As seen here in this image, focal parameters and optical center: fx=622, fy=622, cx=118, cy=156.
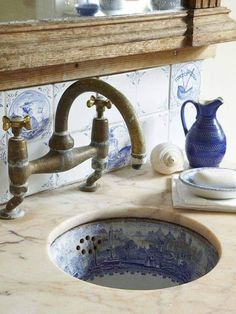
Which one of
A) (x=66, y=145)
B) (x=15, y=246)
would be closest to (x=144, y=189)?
(x=66, y=145)

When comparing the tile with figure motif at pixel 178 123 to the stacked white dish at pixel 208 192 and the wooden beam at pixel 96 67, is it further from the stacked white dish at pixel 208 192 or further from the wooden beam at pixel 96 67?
the stacked white dish at pixel 208 192

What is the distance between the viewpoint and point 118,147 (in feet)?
4.10

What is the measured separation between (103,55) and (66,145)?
0.57ft

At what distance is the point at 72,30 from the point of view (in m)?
1.03

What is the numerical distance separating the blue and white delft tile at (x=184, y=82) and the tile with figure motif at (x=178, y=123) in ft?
0.06

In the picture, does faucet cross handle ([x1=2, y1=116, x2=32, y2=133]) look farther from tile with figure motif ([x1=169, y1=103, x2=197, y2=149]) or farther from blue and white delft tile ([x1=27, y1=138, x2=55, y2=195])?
tile with figure motif ([x1=169, y1=103, x2=197, y2=149])

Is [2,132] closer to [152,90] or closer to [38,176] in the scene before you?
[38,176]

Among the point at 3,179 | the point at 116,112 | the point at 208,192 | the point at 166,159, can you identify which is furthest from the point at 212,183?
the point at 3,179

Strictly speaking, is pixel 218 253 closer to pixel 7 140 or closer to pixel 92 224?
pixel 92 224

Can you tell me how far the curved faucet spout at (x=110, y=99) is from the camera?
37.5 inches

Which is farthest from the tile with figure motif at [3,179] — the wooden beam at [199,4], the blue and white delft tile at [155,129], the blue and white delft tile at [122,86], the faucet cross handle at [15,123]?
the wooden beam at [199,4]

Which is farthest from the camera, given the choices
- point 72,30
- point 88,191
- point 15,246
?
point 88,191

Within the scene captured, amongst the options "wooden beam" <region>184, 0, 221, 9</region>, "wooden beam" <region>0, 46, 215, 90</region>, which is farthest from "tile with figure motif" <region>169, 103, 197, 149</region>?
"wooden beam" <region>184, 0, 221, 9</region>

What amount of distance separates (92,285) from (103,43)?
455mm
